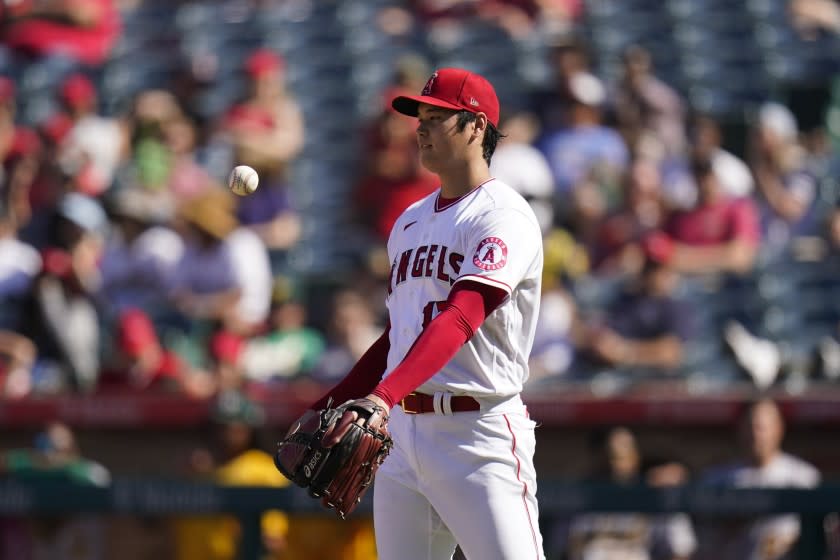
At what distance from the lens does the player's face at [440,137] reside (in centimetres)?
354

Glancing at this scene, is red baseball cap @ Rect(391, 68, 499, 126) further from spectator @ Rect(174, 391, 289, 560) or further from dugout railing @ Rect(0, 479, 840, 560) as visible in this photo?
spectator @ Rect(174, 391, 289, 560)

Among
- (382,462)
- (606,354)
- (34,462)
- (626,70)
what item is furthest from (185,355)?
(382,462)

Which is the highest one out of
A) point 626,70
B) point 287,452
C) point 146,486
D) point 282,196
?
point 626,70

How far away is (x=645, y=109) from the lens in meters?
8.46

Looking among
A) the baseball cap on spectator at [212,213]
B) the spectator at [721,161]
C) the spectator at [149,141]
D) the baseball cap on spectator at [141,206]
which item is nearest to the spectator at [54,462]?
the baseball cap on spectator at [212,213]

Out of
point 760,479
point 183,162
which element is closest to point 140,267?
point 183,162

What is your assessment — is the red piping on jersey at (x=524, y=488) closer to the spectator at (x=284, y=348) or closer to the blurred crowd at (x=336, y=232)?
the blurred crowd at (x=336, y=232)

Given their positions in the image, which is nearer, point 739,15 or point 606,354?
point 606,354

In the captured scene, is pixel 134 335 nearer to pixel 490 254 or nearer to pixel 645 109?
pixel 645 109

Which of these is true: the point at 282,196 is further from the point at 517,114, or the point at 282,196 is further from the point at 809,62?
the point at 809,62

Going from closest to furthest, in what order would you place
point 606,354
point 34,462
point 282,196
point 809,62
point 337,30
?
point 34,462, point 606,354, point 282,196, point 809,62, point 337,30

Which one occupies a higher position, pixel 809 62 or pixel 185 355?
pixel 809 62

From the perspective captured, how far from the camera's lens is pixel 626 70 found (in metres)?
8.53

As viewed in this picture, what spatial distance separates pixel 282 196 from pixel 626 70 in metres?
2.20
